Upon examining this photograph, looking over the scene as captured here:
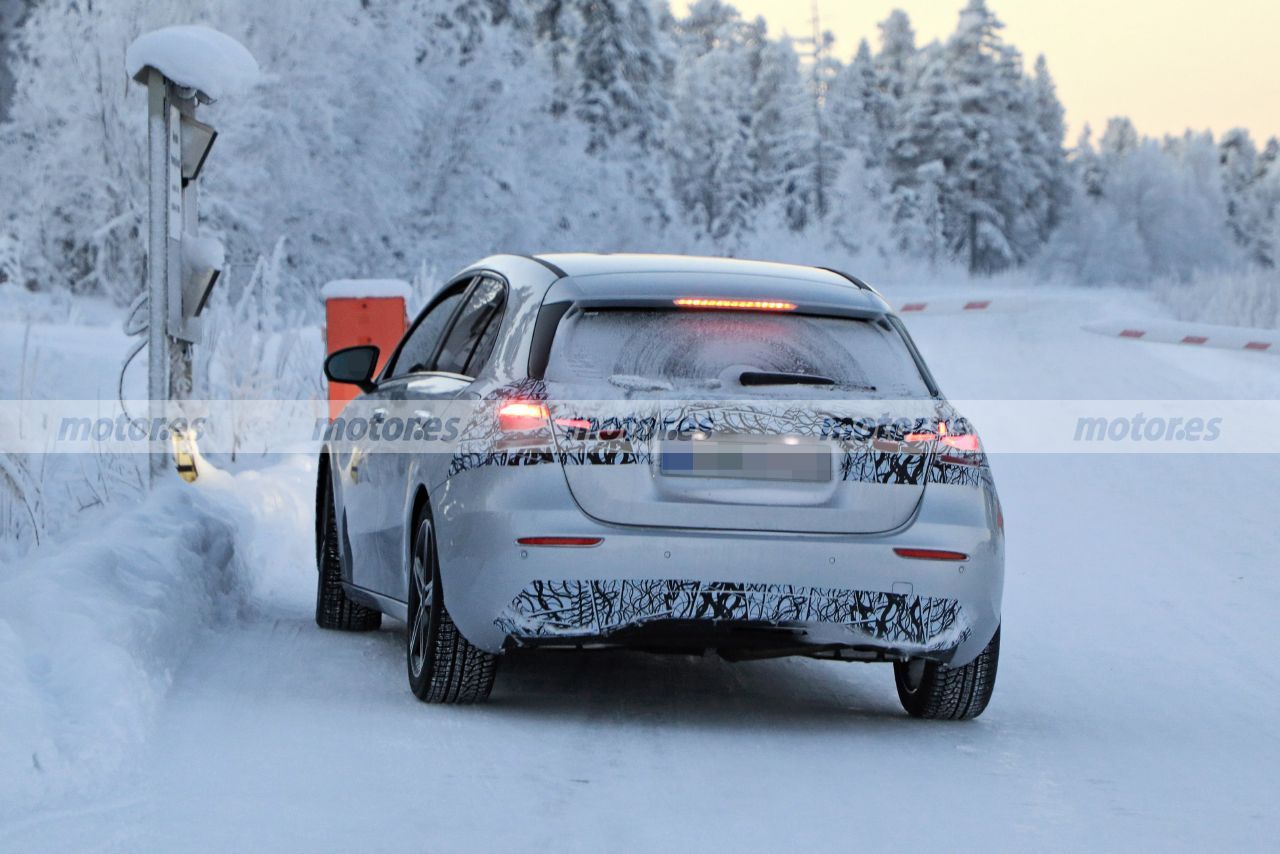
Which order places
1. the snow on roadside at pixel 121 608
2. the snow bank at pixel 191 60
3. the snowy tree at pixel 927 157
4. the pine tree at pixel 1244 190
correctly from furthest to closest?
the pine tree at pixel 1244 190
the snowy tree at pixel 927 157
the snow bank at pixel 191 60
the snow on roadside at pixel 121 608

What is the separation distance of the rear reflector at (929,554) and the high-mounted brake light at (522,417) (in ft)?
3.82

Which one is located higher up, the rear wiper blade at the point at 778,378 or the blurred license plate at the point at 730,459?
the rear wiper blade at the point at 778,378

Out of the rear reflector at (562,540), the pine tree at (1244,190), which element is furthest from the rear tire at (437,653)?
the pine tree at (1244,190)

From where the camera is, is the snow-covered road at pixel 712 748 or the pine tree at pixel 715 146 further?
the pine tree at pixel 715 146

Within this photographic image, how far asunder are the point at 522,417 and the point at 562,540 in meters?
0.41

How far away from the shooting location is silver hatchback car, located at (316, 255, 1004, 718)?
18.4 ft

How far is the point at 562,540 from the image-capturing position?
559 cm

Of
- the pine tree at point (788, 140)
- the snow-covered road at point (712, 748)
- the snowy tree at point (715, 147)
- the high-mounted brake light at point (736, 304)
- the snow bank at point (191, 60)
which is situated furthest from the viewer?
the pine tree at point (788, 140)

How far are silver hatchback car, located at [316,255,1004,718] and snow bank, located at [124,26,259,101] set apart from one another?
14.5 ft

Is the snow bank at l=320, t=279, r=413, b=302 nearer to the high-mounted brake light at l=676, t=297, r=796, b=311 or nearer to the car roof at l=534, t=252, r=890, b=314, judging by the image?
the car roof at l=534, t=252, r=890, b=314

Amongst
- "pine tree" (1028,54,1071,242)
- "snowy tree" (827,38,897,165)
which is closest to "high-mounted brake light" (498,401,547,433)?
"snowy tree" (827,38,897,165)

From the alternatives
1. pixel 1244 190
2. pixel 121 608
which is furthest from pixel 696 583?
pixel 1244 190

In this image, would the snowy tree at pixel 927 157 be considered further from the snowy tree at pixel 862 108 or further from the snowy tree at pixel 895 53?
the snowy tree at pixel 895 53

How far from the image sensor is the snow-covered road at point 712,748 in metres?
4.54
